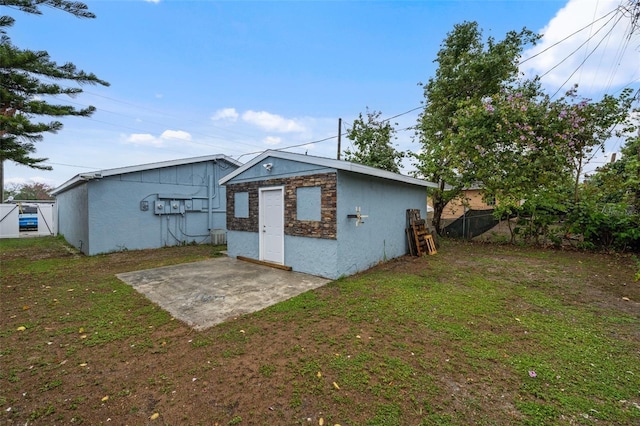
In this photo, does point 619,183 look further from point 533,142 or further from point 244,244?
point 244,244

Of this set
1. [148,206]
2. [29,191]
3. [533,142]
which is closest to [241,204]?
[148,206]

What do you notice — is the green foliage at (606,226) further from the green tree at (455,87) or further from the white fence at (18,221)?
the white fence at (18,221)

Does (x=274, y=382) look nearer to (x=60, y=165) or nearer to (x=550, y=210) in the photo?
(x=550, y=210)

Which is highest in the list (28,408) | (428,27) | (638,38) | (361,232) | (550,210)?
(428,27)

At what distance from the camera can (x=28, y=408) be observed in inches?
79.7

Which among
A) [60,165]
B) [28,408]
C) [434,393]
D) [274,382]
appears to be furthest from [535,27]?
[60,165]

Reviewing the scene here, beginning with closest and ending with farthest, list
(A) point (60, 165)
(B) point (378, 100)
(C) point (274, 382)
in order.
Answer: (C) point (274, 382) → (B) point (378, 100) → (A) point (60, 165)

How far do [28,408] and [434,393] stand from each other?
10.3 ft

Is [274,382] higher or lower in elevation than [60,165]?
lower

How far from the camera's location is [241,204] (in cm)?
756

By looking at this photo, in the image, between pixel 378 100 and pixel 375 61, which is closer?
pixel 375 61

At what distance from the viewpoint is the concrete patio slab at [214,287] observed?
3.89 m

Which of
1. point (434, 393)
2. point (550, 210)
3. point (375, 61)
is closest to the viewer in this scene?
point (434, 393)

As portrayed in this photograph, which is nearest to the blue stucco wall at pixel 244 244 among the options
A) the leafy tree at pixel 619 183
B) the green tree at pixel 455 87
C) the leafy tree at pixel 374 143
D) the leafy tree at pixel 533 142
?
the green tree at pixel 455 87
